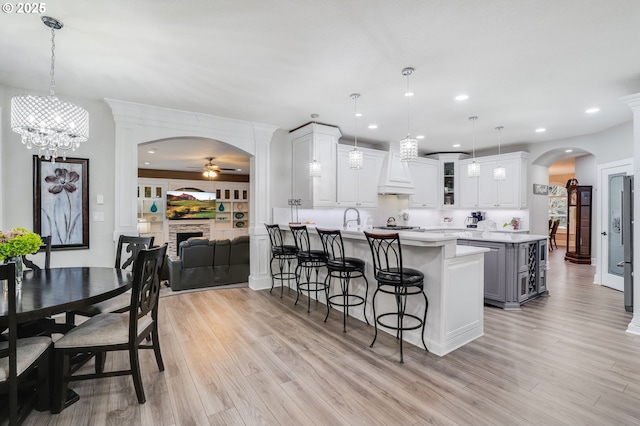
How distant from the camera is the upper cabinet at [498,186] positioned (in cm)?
628

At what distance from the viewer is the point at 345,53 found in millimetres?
2730

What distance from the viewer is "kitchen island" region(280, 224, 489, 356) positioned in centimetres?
275

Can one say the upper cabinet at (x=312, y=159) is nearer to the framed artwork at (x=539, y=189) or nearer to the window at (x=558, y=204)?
the framed artwork at (x=539, y=189)

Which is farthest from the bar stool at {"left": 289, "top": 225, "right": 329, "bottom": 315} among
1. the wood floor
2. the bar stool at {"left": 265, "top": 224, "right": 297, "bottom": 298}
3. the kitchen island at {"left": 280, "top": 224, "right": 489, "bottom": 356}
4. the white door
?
the white door

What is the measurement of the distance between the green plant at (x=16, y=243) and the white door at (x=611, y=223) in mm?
7080

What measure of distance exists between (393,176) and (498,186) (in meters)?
2.29

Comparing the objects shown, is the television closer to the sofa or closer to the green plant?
the sofa

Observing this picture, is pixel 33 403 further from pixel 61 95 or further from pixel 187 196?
pixel 187 196

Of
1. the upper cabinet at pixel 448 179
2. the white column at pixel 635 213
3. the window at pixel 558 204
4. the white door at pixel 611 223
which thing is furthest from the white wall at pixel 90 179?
the window at pixel 558 204

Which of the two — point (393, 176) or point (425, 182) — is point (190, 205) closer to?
point (393, 176)

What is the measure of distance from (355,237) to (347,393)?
167 cm

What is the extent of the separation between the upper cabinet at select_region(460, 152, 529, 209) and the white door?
1.22 m

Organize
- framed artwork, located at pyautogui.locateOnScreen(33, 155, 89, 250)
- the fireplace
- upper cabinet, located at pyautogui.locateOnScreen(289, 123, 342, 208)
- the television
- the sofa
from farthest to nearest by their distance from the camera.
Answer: the fireplace < the television < upper cabinet, located at pyautogui.locateOnScreen(289, 123, 342, 208) < the sofa < framed artwork, located at pyautogui.locateOnScreen(33, 155, 89, 250)

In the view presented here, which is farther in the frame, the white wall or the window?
the window
